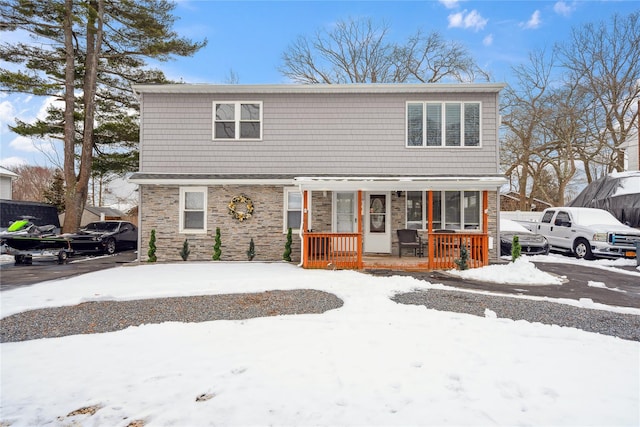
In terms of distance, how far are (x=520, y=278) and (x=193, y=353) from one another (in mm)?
7290

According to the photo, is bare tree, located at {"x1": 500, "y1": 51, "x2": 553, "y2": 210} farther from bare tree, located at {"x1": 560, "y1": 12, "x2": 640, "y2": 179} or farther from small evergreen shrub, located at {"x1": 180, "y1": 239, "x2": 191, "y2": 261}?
small evergreen shrub, located at {"x1": 180, "y1": 239, "x2": 191, "y2": 261}

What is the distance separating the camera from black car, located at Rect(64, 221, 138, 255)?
1340cm

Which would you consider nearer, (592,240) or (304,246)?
(304,246)

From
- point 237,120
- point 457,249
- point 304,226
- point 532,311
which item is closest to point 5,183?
point 237,120

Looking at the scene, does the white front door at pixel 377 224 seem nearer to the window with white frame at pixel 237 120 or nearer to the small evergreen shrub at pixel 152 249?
the window with white frame at pixel 237 120

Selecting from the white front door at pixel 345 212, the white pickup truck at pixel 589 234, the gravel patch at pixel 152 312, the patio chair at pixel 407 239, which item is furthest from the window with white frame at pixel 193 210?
the white pickup truck at pixel 589 234

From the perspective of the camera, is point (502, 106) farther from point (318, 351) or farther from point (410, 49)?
point (318, 351)

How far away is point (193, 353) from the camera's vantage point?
3.93 meters

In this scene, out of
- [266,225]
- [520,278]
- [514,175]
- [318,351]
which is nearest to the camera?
[318,351]

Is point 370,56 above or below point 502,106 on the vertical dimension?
above

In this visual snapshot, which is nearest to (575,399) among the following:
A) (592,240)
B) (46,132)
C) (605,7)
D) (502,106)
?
(592,240)

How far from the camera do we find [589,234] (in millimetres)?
11789

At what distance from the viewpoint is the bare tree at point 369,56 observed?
24812 mm

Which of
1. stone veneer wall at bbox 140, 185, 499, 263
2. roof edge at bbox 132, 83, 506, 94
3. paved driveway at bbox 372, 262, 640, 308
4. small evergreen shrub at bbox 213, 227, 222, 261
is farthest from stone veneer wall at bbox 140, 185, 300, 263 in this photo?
paved driveway at bbox 372, 262, 640, 308
